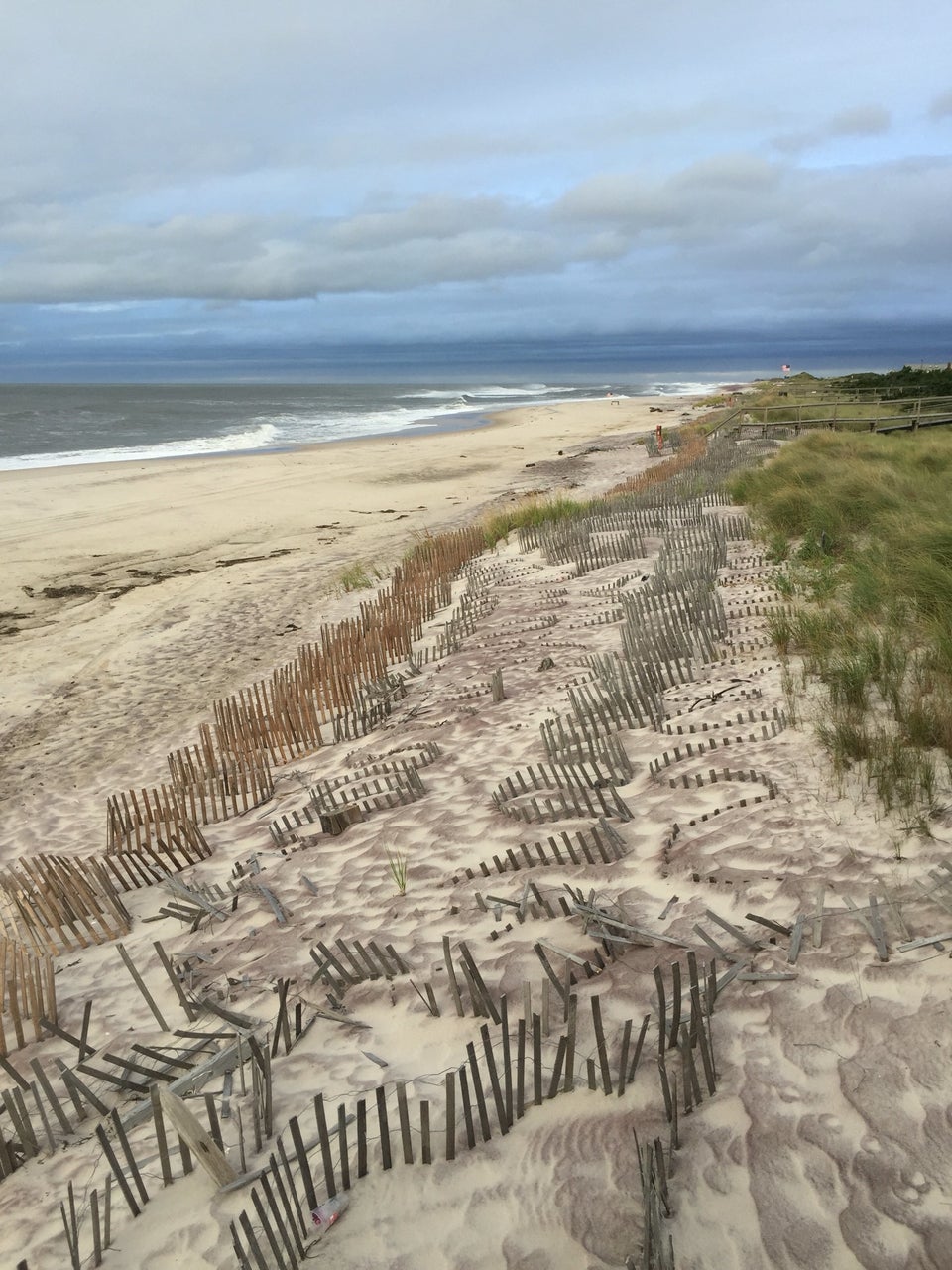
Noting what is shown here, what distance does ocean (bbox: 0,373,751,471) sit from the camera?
33125 millimetres

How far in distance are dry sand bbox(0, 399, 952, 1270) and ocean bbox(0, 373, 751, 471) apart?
25540 millimetres

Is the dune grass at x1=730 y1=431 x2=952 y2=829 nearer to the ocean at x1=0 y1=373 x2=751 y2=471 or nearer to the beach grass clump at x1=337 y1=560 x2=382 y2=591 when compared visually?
the beach grass clump at x1=337 y1=560 x2=382 y2=591

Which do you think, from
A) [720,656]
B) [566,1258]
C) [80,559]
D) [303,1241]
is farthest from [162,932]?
[80,559]

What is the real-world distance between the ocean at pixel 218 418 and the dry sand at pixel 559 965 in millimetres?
25540

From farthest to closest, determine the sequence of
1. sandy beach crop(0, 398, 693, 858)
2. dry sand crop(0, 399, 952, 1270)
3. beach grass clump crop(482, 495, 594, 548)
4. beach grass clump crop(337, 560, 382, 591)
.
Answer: beach grass clump crop(482, 495, 594, 548)
beach grass clump crop(337, 560, 382, 591)
sandy beach crop(0, 398, 693, 858)
dry sand crop(0, 399, 952, 1270)

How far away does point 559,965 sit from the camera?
317 cm

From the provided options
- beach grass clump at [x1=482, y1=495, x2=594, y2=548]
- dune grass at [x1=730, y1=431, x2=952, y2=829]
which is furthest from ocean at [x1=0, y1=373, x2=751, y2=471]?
dune grass at [x1=730, y1=431, x2=952, y2=829]

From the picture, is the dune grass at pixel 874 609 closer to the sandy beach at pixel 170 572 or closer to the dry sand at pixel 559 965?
the dry sand at pixel 559 965

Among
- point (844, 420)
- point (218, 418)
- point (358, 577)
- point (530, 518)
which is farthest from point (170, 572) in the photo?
point (218, 418)

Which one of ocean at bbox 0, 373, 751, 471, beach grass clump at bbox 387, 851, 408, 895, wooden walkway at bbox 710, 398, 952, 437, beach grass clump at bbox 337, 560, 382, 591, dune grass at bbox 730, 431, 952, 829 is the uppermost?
ocean at bbox 0, 373, 751, 471

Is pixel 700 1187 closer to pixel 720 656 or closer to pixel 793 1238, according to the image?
pixel 793 1238

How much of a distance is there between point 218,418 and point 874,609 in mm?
46514

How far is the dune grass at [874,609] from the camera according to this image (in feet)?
12.8

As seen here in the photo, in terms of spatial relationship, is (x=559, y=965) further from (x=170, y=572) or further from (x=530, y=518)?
(x=170, y=572)
